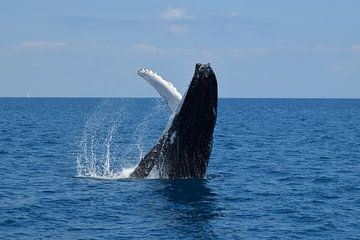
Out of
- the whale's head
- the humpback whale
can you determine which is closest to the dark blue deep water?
the humpback whale

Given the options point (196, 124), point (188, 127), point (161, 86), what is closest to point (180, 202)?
point (188, 127)

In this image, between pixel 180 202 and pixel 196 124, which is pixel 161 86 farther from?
pixel 180 202

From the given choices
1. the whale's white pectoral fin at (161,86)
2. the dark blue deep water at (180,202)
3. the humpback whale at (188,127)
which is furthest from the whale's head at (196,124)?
the dark blue deep water at (180,202)

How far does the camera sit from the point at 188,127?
760 inches

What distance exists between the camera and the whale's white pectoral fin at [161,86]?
19156mm

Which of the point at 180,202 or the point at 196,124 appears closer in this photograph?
the point at 196,124

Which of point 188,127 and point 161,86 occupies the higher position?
point 161,86

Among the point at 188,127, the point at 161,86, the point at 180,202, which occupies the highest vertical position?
the point at 161,86

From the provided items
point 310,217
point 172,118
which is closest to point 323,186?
point 310,217

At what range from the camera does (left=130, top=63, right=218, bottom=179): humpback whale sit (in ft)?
59.8

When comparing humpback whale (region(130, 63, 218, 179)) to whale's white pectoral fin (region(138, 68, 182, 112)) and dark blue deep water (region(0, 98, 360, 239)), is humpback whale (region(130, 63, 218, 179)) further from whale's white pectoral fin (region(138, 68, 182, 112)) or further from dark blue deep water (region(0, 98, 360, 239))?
dark blue deep water (region(0, 98, 360, 239))

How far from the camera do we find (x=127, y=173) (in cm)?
2503

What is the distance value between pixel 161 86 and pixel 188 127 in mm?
1406

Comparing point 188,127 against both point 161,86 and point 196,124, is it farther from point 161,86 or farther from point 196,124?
point 161,86
